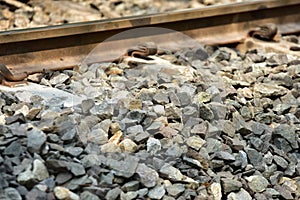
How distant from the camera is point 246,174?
134 inches

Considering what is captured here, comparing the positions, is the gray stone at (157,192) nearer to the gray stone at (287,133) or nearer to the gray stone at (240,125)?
the gray stone at (240,125)

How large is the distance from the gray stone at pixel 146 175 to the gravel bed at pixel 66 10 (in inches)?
95.2

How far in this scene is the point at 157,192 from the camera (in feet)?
9.95

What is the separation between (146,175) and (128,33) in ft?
6.18

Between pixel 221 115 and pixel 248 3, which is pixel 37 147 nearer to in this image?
pixel 221 115

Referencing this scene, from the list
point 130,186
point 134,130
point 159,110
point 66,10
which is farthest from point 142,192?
point 66,10

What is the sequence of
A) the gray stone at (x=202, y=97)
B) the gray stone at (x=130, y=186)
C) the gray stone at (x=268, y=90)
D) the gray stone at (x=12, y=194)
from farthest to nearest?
the gray stone at (x=268, y=90) < the gray stone at (x=202, y=97) < the gray stone at (x=130, y=186) < the gray stone at (x=12, y=194)

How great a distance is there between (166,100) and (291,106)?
0.82m

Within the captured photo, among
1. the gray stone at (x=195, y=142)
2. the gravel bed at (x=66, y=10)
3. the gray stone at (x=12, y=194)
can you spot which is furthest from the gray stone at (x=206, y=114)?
the gravel bed at (x=66, y=10)

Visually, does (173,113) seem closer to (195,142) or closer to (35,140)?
(195,142)

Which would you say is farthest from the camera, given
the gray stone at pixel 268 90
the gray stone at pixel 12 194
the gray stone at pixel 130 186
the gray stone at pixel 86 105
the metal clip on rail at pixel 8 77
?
the gray stone at pixel 268 90

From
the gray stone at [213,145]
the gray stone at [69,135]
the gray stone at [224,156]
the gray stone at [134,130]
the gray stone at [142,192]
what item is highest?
the gray stone at [69,135]

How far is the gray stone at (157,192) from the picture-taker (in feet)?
9.89

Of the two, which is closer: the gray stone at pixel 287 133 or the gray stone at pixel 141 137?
the gray stone at pixel 141 137
